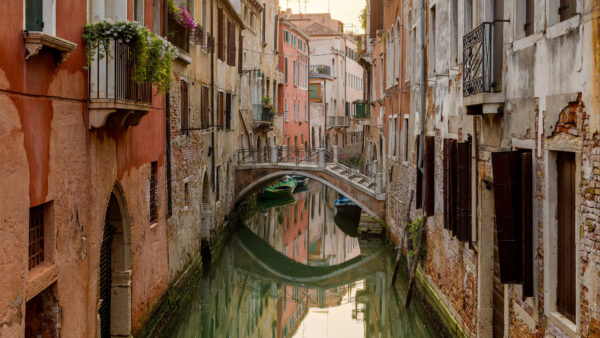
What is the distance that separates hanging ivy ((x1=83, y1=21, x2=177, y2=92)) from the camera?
7.24 meters

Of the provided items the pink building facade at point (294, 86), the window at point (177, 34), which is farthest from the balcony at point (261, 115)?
the window at point (177, 34)

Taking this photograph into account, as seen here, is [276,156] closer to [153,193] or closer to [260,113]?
[260,113]

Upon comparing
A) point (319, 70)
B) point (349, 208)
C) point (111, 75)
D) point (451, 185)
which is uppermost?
point (319, 70)

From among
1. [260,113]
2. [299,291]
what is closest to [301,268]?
[299,291]

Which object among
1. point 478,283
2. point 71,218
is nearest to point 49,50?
point 71,218

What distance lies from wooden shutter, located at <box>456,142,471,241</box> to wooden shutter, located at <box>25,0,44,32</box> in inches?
216

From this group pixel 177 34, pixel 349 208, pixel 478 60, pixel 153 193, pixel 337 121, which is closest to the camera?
pixel 478 60

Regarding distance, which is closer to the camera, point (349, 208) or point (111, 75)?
point (111, 75)

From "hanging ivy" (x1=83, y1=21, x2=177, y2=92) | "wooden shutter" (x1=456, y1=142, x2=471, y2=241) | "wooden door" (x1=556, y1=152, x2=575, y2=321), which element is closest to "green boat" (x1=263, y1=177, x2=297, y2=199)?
"wooden shutter" (x1=456, y1=142, x2=471, y2=241)

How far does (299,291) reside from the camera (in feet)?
53.6

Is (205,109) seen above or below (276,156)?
above

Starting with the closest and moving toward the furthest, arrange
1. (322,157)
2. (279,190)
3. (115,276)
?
Result: (115,276) < (322,157) < (279,190)

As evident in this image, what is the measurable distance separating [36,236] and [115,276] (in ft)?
9.81

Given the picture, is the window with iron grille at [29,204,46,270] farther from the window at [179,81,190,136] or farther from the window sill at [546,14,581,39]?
the window at [179,81,190,136]
